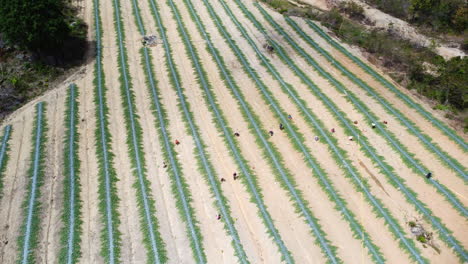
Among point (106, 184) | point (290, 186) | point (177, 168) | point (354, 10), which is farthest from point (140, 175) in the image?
point (354, 10)

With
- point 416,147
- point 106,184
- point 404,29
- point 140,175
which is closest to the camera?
point 106,184

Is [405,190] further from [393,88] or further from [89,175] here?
[89,175]

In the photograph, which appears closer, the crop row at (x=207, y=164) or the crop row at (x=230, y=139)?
the crop row at (x=207, y=164)

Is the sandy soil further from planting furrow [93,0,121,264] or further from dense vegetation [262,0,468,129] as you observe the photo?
planting furrow [93,0,121,264]

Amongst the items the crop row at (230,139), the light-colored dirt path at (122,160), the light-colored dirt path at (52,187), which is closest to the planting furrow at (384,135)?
the crop row at (230,139)

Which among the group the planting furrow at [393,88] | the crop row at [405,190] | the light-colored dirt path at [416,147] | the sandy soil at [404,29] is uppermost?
the sandy soil at [404,29]

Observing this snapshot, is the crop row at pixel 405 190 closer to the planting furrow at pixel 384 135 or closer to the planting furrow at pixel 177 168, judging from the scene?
Result: the planting furrow at pixel 384 135
